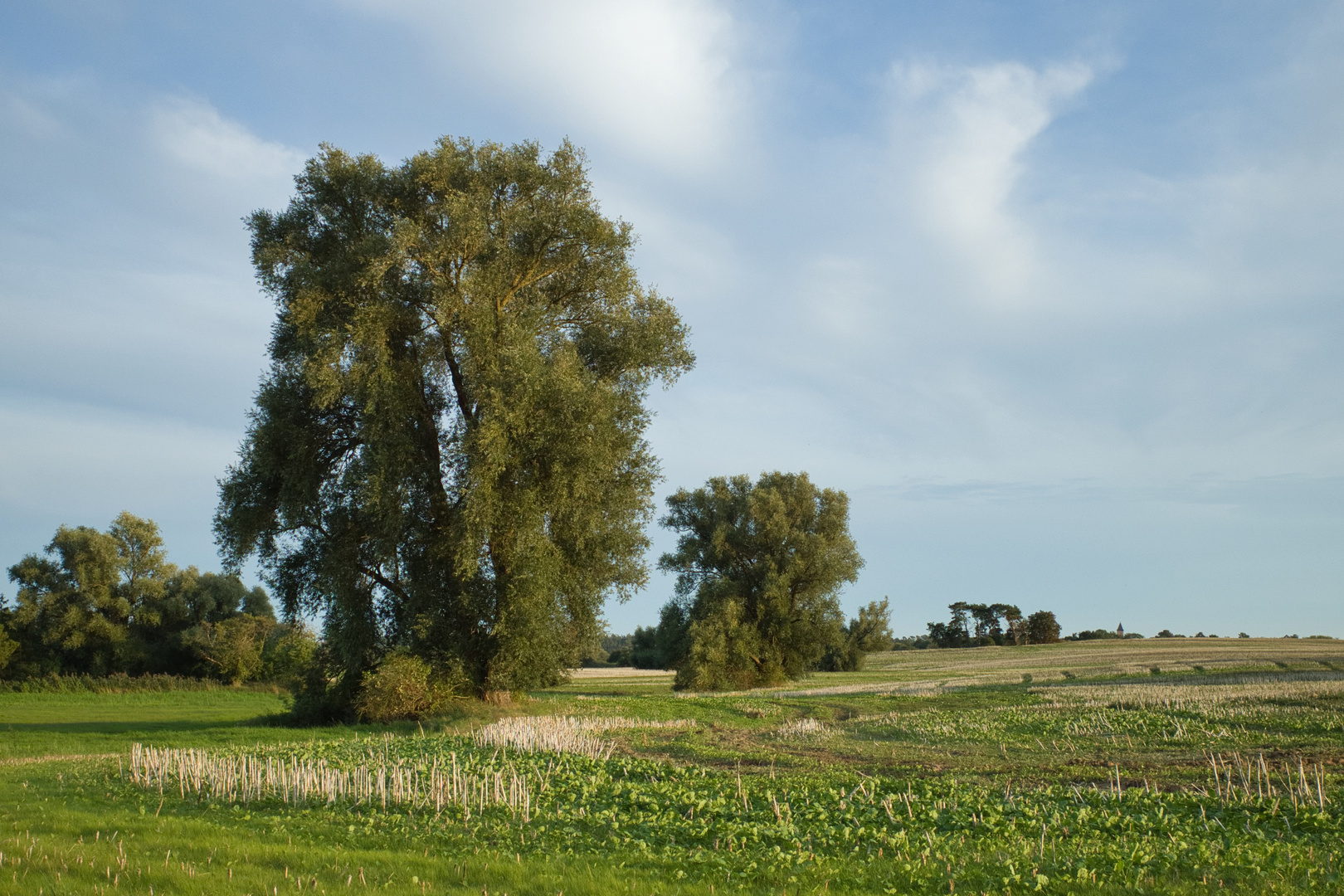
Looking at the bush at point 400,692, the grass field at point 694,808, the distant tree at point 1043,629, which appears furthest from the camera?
the distant tree at point 1043,629

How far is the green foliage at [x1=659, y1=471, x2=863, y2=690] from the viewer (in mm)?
53344

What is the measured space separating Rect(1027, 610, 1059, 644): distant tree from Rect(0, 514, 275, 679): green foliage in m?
101

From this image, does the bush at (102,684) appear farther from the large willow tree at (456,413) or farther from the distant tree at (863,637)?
the distant tree at (863,637)

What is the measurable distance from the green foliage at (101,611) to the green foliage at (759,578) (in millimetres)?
33110

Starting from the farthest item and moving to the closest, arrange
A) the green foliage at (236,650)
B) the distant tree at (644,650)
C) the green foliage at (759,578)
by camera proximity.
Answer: the distant tree at (644,650)
the green foliage at (236,650)
the green foliage at (759,578)

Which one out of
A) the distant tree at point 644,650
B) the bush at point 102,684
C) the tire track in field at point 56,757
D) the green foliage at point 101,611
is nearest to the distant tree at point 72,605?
the green foliage at point 101,611

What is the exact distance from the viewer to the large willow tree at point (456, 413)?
24.9m

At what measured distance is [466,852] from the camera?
30.9 ft

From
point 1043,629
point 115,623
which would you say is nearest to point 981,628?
point 1043,629

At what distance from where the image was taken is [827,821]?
10469 mm

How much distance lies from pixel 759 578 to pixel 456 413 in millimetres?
34502

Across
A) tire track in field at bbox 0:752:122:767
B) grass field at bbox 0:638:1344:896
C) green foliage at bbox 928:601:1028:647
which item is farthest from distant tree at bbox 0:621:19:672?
green foliage at bbox 928:601:1028:647

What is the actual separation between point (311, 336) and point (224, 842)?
1790 cm

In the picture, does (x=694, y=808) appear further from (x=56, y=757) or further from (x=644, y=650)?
(x=644, y=650)
